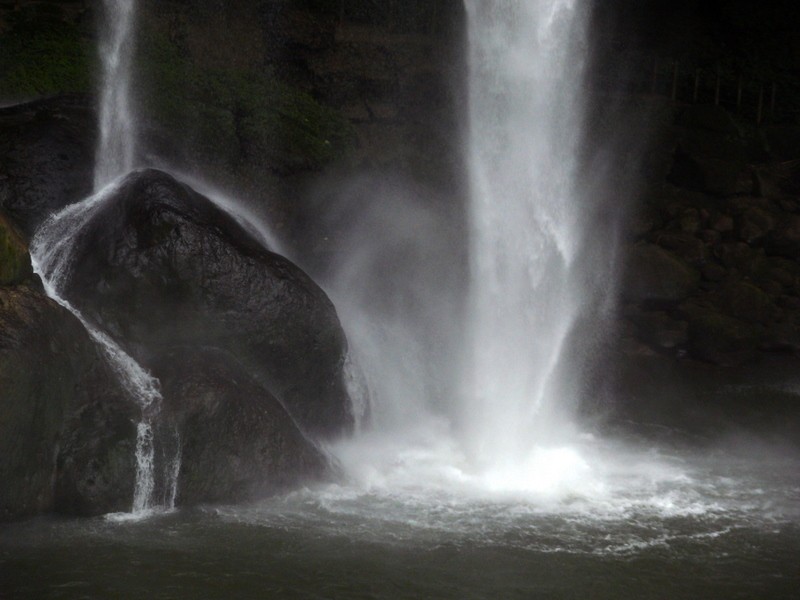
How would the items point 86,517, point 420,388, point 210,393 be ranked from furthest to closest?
1. point 420,388
2. point 210,393
3. point 86,517

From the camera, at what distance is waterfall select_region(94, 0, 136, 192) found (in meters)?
11.9

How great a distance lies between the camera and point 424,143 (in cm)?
1622

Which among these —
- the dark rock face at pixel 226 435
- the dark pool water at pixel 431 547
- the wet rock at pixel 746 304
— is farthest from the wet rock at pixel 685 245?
the dark rock face at pixel 226 435

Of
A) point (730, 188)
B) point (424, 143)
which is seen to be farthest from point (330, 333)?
point (730, 188)

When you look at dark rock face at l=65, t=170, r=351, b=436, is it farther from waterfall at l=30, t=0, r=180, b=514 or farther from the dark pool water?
the dark pool water

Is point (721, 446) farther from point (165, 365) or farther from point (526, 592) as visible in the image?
point (165, 365)

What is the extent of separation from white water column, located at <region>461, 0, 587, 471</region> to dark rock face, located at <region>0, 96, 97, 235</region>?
17.2 ft

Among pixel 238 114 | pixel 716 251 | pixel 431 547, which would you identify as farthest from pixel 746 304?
pixel 431 547

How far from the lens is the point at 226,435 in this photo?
855 centimetres

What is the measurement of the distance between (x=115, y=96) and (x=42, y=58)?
1.90 metres

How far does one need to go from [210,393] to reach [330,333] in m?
2.02

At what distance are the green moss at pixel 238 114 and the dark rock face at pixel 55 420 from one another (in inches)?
267

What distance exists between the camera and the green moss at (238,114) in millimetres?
14836

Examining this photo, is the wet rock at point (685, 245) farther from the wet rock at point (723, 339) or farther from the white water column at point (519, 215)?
the white water column at point (519, 215)
